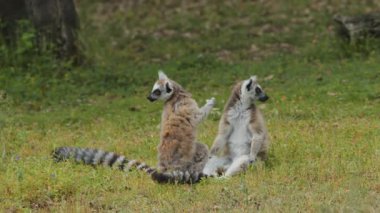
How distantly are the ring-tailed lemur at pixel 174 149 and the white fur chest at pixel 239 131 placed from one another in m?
0.36

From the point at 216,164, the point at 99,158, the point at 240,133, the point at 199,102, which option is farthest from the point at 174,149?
the point at 199,102

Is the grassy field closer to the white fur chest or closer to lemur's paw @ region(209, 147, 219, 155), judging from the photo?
the white fur chest

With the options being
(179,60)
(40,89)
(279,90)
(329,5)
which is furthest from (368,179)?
(329,5)

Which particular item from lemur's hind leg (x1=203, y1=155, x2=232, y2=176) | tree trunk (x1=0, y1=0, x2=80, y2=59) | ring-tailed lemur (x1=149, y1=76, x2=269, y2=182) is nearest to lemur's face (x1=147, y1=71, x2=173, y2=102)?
ring-tailed lemur (x1=149, y1=76, x2=269, y2=182)

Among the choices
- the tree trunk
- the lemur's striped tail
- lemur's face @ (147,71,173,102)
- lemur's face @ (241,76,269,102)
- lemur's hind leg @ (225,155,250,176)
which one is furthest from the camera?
the tree trunk

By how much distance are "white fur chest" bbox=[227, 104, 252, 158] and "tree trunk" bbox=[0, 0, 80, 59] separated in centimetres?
930

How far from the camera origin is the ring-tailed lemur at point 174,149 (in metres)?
10.5

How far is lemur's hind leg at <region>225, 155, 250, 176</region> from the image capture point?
10492mm

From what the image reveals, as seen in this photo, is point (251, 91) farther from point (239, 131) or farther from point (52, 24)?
point (52, 24)

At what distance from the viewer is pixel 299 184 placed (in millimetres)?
9484

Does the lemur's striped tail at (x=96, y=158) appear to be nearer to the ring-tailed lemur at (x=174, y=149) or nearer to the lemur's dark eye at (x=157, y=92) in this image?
the ring-tailed lemur at (x=174, y=149)

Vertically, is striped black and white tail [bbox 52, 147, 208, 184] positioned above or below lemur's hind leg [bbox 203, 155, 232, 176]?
above

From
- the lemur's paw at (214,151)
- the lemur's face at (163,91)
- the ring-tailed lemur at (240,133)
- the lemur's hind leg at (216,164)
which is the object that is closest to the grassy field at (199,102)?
the ring-tailed lemur at (240,133)

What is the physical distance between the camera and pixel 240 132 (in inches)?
443
